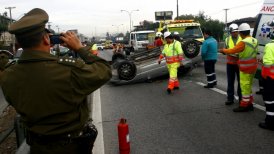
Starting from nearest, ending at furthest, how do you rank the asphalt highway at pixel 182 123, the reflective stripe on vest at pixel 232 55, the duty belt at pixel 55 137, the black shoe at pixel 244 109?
the duty belt at pixel 55 137
the asphalt highway at pixel 182 123
the black shoe at pixel 244 109
the reflective stripe on vest at pixel 232 55

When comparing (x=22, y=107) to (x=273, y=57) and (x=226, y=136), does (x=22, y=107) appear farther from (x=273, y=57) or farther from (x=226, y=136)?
A: (x=273, y=57)

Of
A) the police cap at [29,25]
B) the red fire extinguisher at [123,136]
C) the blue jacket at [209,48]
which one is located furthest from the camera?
the blue jacket at [209,48]

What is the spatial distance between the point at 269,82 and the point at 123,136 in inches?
114

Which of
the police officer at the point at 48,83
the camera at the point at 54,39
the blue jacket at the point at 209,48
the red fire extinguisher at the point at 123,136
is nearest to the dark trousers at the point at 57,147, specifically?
the police officer at the point at 48,83

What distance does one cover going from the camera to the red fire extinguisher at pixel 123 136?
4886mm

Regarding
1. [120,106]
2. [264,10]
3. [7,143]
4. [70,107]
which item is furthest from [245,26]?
[70,107]

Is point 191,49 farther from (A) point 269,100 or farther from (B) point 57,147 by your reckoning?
(B) point 57,147

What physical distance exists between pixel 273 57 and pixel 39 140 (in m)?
4.74

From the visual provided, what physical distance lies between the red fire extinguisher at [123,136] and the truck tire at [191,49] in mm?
8623

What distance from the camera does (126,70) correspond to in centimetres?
1343

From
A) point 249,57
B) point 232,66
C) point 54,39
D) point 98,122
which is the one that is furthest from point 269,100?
point 54,39

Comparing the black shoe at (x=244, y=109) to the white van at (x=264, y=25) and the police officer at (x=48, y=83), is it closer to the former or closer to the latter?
the white van at (x=264, y=25)

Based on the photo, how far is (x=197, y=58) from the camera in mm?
13680

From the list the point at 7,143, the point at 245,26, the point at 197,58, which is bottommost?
the point at 7,143
